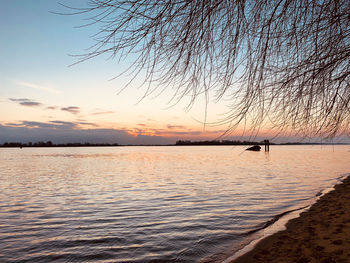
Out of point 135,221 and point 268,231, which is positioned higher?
point 268,231

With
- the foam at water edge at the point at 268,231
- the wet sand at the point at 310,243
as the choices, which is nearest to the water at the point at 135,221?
the foam at water edge at the point at 268,231

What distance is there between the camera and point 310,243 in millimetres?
5336

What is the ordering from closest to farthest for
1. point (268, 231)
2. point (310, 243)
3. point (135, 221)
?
point (310, 243) < point (268, 231) < point (135, 221)

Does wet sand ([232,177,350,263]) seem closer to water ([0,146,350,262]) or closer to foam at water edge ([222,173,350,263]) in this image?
foam at water edge ([222,173,350,263])

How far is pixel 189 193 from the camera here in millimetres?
13508

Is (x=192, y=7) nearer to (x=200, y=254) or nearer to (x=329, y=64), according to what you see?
(x=329, y=64)

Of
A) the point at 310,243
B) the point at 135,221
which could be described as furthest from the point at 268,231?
the point at 135,221

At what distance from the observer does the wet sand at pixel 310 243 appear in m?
4.61

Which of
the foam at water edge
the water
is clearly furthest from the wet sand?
the water

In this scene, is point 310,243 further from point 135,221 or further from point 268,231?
point 135,221

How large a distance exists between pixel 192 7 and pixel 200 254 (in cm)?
520

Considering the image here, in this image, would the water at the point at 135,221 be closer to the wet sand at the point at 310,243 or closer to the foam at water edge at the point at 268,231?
the foam at water edge at the point at 268,231

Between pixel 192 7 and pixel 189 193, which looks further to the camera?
pixel 189 193

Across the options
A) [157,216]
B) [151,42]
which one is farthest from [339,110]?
[157,216]
